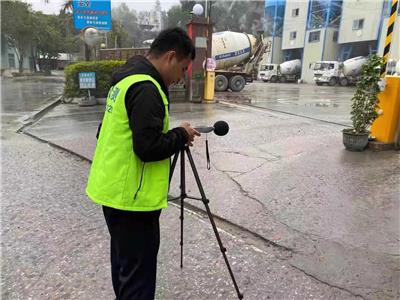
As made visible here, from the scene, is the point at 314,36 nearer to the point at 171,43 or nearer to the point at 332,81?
the point at 332,81

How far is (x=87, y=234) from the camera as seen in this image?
11.4 ft

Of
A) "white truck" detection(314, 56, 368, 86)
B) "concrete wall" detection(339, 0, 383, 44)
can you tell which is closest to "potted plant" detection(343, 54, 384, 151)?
"white truck" detection(314, 56, 368, 86)

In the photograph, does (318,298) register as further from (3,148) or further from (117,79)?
(3,148)

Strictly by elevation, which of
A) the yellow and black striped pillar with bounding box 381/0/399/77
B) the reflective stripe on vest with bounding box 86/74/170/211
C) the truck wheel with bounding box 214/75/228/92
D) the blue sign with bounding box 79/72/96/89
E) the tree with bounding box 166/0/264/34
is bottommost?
the truck wheel with bounding box 214/75/228/92

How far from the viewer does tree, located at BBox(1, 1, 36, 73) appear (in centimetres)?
3197

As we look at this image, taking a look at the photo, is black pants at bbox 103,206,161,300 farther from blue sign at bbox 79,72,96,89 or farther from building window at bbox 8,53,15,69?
building window at bbox 8,53,15,69

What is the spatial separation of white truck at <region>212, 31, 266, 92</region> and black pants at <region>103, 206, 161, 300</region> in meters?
18.3

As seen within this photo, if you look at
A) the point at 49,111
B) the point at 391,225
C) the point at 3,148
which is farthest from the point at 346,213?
the point at 49,111

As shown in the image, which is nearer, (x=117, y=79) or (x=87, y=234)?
(x=117, y=79)

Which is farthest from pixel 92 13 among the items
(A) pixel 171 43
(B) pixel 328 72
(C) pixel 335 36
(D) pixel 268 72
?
(C) pixel 335 36

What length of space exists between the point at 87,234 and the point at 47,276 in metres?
0.70

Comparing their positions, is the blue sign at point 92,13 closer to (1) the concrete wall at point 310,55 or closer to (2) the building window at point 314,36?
(1) the concrete wall at point 310,55

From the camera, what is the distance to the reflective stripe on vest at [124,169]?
181cm

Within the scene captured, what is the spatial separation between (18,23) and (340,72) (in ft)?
96.8
